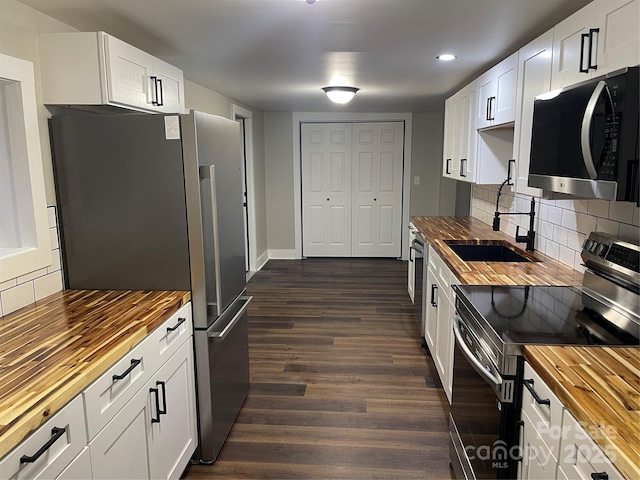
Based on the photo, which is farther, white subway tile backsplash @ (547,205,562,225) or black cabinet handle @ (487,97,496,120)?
black cabinet handle @ (487,97,496,120)

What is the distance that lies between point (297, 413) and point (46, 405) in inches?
68.8

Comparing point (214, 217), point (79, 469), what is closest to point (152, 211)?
point (214, 217)

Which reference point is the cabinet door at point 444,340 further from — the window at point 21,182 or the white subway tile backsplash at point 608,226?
the window at point 21,182

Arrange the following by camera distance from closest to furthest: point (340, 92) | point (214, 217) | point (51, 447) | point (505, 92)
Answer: point (51, 447), point (214, 217), point (505, 92), point (340, 92)

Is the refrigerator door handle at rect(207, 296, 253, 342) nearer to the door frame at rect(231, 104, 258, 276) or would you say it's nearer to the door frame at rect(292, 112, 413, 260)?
the door frame at rect(231, 104, 258, 276)

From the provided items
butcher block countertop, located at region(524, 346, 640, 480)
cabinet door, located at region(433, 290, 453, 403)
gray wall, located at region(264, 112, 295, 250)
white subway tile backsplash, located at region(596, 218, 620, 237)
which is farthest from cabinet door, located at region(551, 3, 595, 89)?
gray wall, located at region(264, 112, 295, 250)

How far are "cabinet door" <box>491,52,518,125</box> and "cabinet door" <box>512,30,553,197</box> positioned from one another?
0.26 ft

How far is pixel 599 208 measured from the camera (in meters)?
2.15

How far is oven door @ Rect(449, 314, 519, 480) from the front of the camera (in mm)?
1499

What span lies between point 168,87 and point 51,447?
2.01 m

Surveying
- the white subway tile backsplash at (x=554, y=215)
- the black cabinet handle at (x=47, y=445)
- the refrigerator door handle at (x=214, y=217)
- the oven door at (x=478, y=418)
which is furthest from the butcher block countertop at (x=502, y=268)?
the black cabinet handle at (x=47, y=445)

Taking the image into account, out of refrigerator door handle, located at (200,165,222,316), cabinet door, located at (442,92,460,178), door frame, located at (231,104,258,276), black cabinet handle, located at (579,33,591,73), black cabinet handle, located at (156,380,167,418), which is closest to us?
black cabinet handle, located at (579,33,591,73)

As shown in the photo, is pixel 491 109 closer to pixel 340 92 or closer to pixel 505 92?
pixel 505 92

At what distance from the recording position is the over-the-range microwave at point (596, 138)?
53.9 inches
